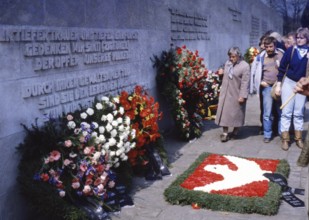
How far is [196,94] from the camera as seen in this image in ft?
25.2

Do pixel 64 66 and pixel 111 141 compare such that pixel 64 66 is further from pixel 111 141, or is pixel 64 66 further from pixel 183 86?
pixel 183 86

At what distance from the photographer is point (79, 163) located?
4297 mm

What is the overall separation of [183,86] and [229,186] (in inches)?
106

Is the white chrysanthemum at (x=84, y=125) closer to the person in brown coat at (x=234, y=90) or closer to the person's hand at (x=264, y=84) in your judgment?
the person in brown coat at (x=234, y=90)

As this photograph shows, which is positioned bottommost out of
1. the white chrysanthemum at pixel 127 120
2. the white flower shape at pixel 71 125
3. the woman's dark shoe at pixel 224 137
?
the woman's dark shoe at pixel 224 137

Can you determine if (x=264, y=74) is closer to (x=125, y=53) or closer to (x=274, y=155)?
(x=274, y=155)

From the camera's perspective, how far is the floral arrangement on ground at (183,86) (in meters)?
7.32

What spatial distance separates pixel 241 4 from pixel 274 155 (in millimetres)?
10029

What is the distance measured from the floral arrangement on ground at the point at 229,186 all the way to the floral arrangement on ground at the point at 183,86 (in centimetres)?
107

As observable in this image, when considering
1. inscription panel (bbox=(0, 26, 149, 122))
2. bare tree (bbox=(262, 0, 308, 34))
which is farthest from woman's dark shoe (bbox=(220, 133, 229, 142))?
bare tree (bbox=(262, 0, 308, 34))

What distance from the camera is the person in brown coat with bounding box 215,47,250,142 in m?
7.16

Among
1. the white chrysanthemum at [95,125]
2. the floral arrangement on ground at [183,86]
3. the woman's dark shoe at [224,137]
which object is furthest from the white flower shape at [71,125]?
the woman's dark shoe at [224,137]

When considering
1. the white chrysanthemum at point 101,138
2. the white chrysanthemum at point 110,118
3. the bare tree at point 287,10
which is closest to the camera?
the white chrysanthemum at point 101,138

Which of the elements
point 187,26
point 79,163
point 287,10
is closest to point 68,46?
point 79,163
